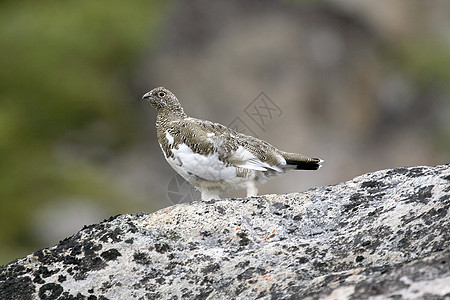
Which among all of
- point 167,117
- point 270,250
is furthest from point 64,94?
point 270,250

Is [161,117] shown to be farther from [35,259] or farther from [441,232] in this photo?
[441,232]

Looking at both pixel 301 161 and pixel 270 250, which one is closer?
pixel 270 250

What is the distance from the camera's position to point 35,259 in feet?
15.7

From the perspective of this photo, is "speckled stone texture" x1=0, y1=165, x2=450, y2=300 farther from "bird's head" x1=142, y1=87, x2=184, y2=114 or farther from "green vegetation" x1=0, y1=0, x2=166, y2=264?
"green vegetation" x1=0, y1=0, x2=166, y2=264

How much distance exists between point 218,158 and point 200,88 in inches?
491

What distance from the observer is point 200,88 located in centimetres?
1964

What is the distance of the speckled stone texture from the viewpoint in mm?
3721

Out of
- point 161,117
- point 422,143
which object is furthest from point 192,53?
point 161,117

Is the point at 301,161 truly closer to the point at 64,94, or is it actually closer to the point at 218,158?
the point at 218,158

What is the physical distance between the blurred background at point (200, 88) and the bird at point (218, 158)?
9857 mm

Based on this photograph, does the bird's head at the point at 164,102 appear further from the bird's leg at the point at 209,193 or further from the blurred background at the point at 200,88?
the blurred background at the point at 200,88

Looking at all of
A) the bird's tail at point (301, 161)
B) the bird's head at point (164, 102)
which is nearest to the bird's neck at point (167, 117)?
the bird's head at point (164, 102)

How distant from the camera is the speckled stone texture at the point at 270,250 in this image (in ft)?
12.2

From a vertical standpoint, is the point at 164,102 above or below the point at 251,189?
above
